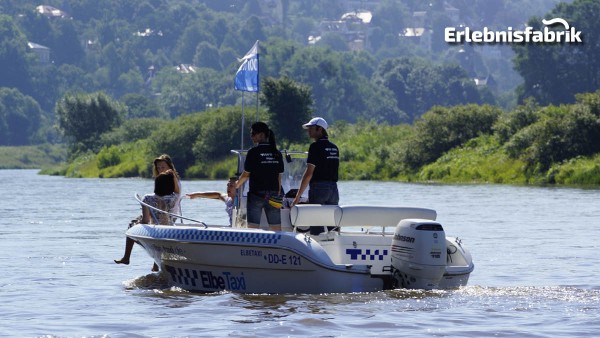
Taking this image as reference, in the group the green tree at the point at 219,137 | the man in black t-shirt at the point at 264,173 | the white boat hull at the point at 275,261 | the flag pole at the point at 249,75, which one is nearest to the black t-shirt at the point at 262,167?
the man in black t-shirt at the point at 264,173

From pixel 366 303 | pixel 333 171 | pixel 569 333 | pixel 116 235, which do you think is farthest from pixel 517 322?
pixel 116 235

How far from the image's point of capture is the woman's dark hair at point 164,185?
65.0 ft

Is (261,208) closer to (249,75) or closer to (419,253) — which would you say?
(419,253)

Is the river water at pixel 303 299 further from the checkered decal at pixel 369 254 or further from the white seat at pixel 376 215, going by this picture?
the checkered decal at pixel 369 254

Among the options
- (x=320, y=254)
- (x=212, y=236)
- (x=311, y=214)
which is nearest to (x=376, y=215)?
(x=311, y=214)

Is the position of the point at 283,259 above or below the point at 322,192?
below

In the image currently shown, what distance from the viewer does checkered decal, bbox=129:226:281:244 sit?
1749cm

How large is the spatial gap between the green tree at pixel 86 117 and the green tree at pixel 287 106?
32313 millimetres

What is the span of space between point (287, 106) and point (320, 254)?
62849 millimetres

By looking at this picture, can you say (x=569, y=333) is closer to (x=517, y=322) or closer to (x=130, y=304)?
(x=517, y=322)

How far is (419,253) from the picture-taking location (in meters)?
17.2

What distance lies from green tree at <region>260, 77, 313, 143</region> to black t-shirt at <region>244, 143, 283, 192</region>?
61139mm

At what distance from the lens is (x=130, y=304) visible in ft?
58.8

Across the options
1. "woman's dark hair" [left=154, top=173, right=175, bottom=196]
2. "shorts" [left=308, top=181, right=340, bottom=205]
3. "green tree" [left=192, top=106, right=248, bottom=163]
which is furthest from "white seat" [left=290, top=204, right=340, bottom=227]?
"green tree" [left=192, top=106, right=248, bottom=163]
